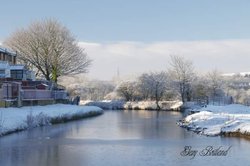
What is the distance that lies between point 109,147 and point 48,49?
51.9m

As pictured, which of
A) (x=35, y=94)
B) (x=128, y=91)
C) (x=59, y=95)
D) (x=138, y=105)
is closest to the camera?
(x=35, y=94)

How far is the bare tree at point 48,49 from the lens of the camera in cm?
8056

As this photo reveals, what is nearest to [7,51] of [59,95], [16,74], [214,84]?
[16,74]

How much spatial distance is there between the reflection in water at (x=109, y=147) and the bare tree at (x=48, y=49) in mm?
39790

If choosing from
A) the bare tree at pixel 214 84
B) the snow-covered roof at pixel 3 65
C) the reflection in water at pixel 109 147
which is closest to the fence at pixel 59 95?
the snow-covered roof at pixel 3 65

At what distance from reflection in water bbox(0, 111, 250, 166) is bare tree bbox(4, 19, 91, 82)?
39.8m

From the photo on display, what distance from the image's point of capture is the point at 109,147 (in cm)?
3055

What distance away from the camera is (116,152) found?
93.0 feet

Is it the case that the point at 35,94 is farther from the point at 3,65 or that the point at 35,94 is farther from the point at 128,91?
the point at 128,91

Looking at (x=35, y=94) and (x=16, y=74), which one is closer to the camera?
(x=35, y=94)

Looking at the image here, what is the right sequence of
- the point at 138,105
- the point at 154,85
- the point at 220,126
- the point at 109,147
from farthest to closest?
the point at 154,85, the point at 138,105, the point at 220,126, the point at 109,147

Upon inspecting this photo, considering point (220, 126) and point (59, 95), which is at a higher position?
point (59, 95)

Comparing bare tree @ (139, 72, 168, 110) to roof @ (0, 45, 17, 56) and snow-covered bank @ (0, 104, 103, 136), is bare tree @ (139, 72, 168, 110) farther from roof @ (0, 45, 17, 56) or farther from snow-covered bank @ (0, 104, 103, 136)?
snow-covered bank @ (0, 104, 103, 136)

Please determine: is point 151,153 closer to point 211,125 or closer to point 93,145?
point 93,145
